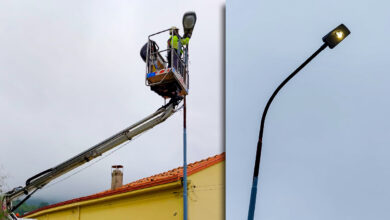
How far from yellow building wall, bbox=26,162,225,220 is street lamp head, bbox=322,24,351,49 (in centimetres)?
428

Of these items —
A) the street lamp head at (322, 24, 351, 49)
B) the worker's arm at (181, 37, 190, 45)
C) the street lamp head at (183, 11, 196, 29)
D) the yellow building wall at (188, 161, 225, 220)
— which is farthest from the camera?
the worker's arm at (181, 37, 190, 45)

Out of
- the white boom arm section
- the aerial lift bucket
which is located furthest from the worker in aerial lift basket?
the white boom arm section

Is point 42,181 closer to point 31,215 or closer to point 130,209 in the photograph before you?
point 130,209

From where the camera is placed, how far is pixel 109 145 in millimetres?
8844

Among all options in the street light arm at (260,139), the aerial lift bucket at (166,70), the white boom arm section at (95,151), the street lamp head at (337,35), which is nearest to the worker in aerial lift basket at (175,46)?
the aerial lift bucket at (166,70)

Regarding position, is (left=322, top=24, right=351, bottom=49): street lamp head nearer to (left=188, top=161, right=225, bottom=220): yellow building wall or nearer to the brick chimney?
(left=188, top=161, right=225, bottom=220): yellow building wall

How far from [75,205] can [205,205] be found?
16.1 ft

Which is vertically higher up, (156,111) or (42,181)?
(156,111)

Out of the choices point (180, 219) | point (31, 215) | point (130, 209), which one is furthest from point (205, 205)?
point (31, 215)

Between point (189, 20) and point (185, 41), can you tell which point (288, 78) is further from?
point (185, 41)

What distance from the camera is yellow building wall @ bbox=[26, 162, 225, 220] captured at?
7664mm

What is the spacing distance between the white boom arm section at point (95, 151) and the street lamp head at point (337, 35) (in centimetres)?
478

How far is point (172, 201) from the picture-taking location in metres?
7.76

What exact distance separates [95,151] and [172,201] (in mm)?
2675
